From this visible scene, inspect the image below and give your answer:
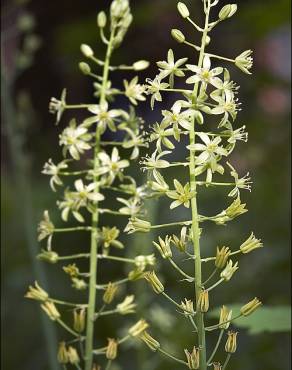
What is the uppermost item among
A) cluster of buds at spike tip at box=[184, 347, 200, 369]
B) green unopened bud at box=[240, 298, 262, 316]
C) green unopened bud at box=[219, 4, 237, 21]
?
green unopened bud at box=[219, 4, 237, 21]

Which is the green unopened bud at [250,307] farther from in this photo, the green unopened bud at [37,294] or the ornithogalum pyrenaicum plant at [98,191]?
the green unopened bud at [37,294]

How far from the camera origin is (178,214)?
12.4 feet

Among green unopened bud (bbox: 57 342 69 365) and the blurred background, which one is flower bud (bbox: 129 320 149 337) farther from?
the blurred background

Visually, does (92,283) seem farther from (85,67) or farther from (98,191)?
(85,67)

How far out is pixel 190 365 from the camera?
124 cm

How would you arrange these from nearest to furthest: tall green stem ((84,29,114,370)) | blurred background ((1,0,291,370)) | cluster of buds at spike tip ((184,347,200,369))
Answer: cluster of buds at spike tip ((184,347,200,369)), tall green stem ((84,29,114,370)), blurred background ((1,0,291,370))

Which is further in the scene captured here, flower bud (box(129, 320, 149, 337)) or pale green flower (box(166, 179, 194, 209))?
flower bud (box(129, 320, 149, 337))

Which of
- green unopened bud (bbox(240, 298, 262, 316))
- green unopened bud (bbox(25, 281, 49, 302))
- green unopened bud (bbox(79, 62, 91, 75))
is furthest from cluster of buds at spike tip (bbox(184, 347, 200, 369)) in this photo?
green unopened bud (bbox(79, 62, 91, 75))

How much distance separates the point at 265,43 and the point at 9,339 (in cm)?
256

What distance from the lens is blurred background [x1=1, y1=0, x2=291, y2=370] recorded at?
2742 mm

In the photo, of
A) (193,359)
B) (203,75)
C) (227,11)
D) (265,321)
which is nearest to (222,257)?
(193,359)

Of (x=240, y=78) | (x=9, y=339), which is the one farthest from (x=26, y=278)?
(x=240, y=78)

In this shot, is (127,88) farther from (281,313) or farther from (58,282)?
(58,282)

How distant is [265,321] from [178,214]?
6.25 ft
